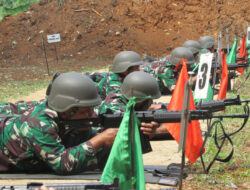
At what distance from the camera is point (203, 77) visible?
211 inches

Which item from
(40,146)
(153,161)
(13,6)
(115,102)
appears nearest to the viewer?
(40,146)

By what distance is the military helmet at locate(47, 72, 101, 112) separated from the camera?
388 cm

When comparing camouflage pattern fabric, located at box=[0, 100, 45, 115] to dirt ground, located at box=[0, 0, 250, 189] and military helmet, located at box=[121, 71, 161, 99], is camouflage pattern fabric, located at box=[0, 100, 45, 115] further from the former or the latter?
dirt ground, located at box=[0, 0, 250, 189]

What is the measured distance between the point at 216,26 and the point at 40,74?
38.7 feet

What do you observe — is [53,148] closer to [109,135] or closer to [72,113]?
[72,113]

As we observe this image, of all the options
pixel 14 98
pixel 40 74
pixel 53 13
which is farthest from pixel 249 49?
pixel 53 13

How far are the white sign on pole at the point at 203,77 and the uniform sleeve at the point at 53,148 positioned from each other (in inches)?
75.0

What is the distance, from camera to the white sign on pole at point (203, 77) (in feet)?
17.2

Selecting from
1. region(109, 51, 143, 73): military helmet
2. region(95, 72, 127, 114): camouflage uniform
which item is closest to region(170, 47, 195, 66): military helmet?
region(109, 51, 143, 73): military helmet

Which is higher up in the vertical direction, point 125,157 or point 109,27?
point 109,27

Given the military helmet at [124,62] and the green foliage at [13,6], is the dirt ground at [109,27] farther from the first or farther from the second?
the military helmet at [124,62]

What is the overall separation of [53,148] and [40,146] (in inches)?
4.8

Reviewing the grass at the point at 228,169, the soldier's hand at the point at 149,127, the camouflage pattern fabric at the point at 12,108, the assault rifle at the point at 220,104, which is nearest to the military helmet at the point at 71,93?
the soldier's hand at the point at 149,127

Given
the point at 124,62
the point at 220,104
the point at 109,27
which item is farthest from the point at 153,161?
the point at 109,27
